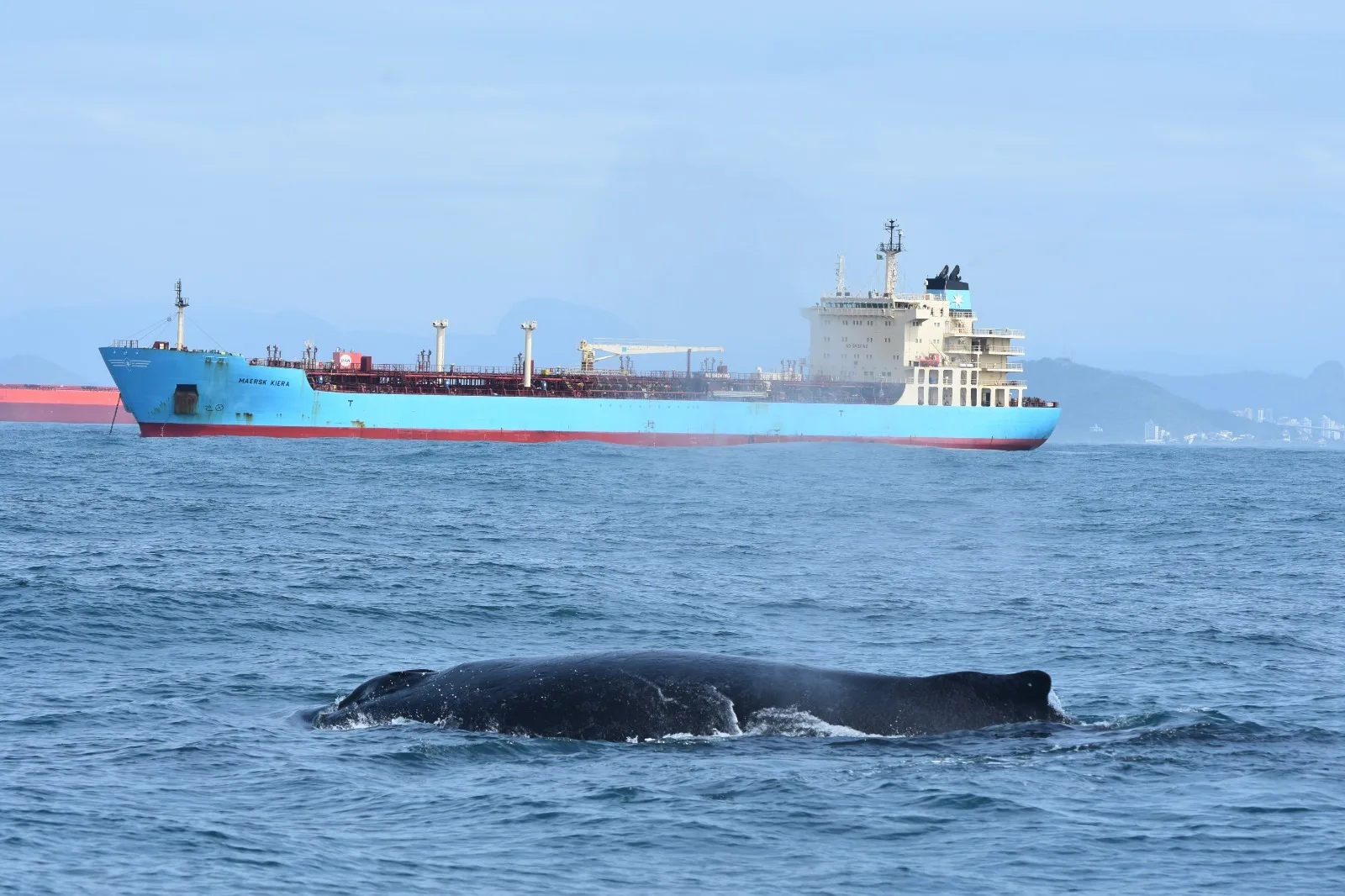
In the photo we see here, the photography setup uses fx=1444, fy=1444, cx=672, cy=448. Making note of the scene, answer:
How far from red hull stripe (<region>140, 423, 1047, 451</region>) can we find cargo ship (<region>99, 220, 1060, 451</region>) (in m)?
0.10

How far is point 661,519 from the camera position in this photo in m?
36.5

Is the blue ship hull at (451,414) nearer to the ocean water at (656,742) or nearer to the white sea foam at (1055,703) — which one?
the ocean water at (656,742)

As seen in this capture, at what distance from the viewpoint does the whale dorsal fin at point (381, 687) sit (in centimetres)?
1369

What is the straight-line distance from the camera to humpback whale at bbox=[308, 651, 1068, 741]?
12.8 meters

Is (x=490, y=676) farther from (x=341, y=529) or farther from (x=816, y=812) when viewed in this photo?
(x=341, y=529)

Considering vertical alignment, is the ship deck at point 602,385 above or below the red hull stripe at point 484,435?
above

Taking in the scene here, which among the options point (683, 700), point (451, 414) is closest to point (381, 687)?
point (683, 700)

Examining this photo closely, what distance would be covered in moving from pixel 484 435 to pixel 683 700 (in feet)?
239

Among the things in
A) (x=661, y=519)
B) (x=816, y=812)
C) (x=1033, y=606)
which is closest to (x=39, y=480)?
(x=661, y=519)

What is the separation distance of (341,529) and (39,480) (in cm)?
1747

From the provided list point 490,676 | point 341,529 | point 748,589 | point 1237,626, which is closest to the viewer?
point 490,676

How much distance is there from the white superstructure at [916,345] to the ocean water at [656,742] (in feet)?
201

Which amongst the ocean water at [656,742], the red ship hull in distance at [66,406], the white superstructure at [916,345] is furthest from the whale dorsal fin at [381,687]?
the red ship hull in distance at [66,406]

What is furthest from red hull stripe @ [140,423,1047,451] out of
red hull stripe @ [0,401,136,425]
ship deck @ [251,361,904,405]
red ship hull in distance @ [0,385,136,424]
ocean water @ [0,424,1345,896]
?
ocean water @ [0,424,1345,896]
